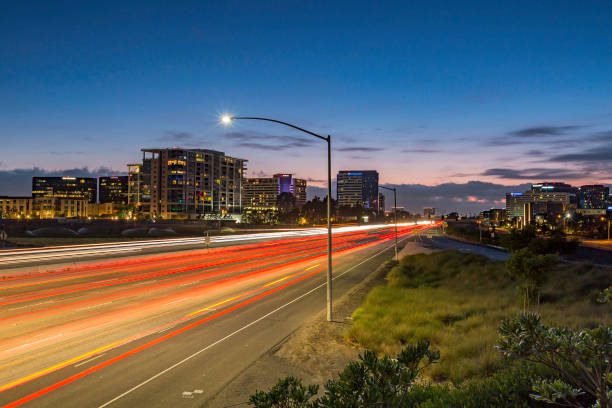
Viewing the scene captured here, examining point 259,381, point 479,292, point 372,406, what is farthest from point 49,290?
point 479,292

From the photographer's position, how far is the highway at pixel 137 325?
934 cm

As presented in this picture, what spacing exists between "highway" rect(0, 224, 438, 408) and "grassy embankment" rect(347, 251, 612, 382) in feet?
11.3

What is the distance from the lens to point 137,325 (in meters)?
14.7

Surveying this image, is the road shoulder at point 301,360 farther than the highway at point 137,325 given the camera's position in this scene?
No

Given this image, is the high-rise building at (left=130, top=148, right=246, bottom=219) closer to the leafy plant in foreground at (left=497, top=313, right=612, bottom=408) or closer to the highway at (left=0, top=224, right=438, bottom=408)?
the highway at (left=0, top=224, right=438, bottom=408)

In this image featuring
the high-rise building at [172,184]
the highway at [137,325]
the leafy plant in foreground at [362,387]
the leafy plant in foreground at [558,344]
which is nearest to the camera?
the leafy plant in foreground at [558,344]

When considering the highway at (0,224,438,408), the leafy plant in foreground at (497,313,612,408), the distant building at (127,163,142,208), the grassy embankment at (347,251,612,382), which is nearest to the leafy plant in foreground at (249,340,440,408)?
the leafy plant in foreground at (497,313,612,408)

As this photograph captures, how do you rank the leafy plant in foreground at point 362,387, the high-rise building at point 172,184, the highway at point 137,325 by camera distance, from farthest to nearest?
the high-rise building at point 172,184 → the highway at point 137,325 → the leafy plant in foreground at point 362,387

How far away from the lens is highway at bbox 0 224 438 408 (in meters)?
9.34

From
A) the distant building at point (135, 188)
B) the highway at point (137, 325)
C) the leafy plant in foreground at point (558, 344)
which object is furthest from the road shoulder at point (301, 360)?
the distant building at point (135, 188)

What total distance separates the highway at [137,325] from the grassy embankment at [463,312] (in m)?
3.44

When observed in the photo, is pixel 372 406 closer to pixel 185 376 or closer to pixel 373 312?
A: pixel 185 376

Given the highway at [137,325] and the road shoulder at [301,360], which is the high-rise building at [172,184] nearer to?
the highway at [137,325]

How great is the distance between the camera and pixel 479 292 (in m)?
21.5
